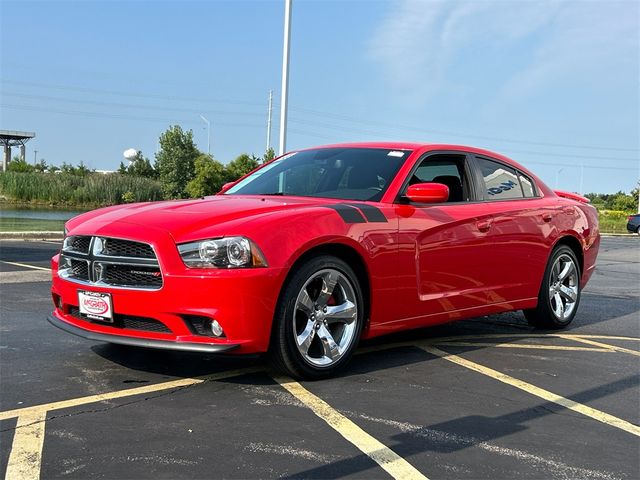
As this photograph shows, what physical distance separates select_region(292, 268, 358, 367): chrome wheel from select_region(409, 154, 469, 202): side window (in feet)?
4.69

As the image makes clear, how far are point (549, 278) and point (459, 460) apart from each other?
12.2ft

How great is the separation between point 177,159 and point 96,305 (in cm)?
5150

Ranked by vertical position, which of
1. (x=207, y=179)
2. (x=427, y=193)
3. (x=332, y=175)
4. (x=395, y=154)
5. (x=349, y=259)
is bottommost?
(x=349, y=259)

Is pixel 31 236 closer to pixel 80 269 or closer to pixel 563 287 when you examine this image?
pixel 80 269

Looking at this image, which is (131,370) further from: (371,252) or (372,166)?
(372,166)

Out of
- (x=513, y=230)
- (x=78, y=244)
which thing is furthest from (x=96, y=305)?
(x=513, y=230)

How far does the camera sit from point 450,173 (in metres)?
5.79

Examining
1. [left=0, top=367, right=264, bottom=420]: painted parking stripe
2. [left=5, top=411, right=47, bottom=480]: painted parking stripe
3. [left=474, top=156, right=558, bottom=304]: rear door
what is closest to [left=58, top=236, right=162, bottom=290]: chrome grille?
[left=0, top=367, right=264, bottom=420]: painted parking stripe

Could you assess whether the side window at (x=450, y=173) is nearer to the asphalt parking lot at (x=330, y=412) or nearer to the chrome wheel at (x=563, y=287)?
the asphalt parking lot at (x=330, y=412)

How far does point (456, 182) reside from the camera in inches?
228

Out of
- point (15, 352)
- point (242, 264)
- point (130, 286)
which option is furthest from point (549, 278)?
point (15, 352)

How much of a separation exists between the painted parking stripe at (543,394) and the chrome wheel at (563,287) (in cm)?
171

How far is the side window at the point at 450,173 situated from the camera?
558cm

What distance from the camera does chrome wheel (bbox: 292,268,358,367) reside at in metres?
4.37
